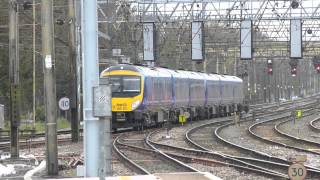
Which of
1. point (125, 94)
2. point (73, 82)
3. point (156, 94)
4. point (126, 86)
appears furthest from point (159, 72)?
point (73, 82)

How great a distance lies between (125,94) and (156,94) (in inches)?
97.9

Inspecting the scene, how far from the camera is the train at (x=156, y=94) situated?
30047mm

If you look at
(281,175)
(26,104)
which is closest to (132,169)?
(281,175)

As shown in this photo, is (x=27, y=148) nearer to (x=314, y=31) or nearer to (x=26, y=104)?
(x=26, y=104)

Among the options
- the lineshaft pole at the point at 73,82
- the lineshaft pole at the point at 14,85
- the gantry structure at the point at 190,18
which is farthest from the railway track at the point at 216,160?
the gantry structure at the point at 190,18

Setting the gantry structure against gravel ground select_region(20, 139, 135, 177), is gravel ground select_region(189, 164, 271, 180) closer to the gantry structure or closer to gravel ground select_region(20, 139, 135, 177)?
gravel ground select_region(20, 139, 135, 177)

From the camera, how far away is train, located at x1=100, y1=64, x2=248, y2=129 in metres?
30.0

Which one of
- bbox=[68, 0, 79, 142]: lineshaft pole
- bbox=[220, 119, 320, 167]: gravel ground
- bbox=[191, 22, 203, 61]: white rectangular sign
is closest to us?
bbox=[220, 119, 320, 167]: gravel ground

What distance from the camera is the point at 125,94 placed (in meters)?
30.2

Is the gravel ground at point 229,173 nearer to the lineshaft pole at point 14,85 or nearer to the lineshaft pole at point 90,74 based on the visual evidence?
the lineshaft pole at point 90,74

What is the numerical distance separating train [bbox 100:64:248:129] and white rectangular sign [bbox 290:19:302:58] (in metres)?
5.99

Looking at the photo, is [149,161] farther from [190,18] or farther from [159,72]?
[190,18]

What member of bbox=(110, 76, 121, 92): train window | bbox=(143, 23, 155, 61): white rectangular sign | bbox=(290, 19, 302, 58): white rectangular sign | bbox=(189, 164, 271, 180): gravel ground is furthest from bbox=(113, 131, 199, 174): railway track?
bbox=(290, 19, 302, 58): white rectangular sign

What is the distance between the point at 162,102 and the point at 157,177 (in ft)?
71.0
